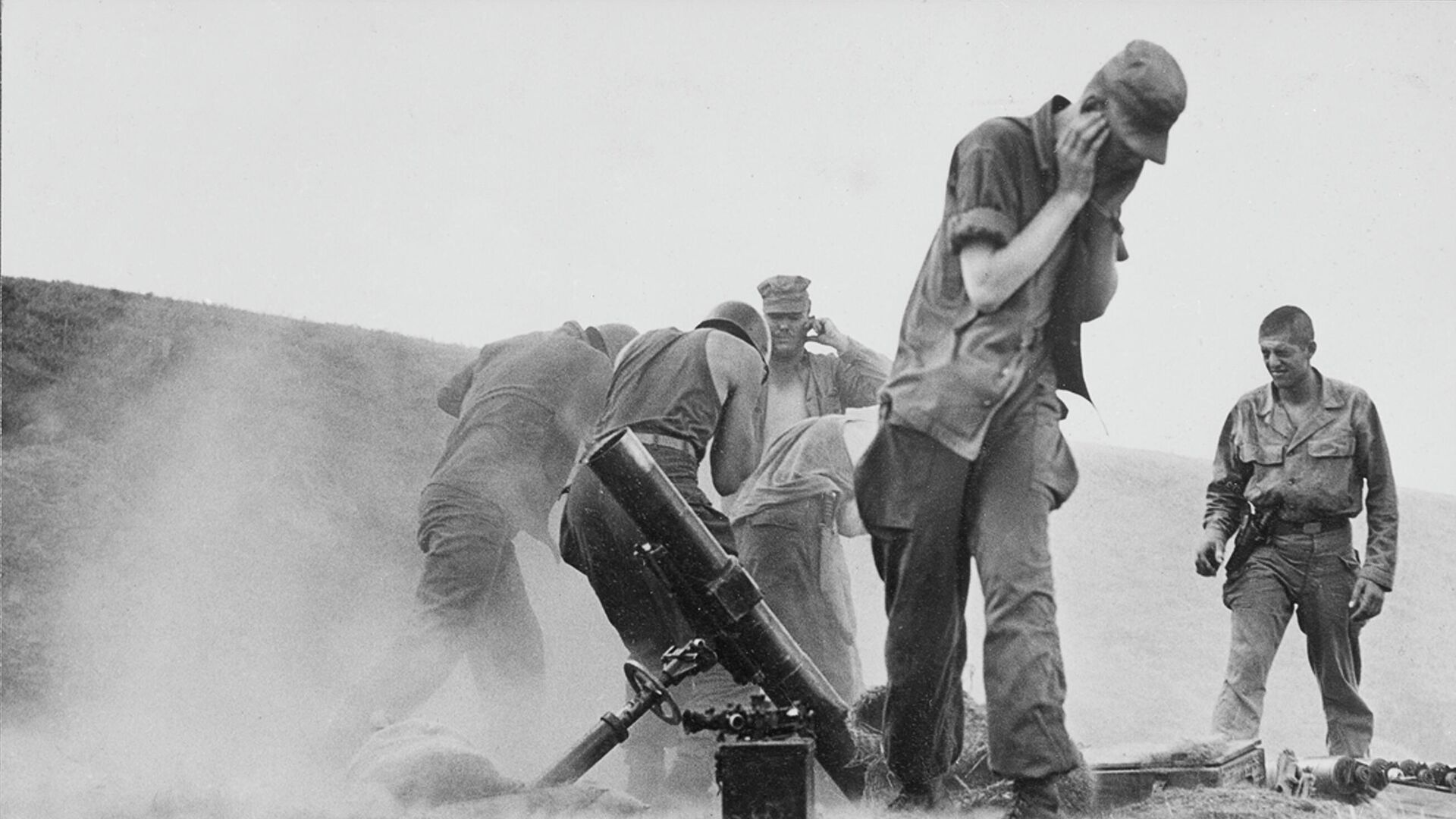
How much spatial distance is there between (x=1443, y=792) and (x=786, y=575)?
262 centimetres

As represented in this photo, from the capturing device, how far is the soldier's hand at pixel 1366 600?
6.58 metres

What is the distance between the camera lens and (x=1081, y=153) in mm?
5090

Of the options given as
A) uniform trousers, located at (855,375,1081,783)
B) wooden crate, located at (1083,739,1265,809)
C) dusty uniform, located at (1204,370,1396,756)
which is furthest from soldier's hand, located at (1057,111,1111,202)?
dusty uniform, located at (1204,370,1396,756)

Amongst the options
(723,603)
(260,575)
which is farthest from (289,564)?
(723,603)

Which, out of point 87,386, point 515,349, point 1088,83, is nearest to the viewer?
point 1088,83

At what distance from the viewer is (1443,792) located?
21.2 ft

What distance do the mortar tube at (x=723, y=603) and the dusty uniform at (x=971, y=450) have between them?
381 millimetres

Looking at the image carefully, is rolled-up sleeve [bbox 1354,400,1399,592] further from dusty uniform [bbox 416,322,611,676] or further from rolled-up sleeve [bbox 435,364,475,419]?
rolled-up sleeve [bbox 435,364,475,419]

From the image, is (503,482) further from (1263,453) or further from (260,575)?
(1263,453)

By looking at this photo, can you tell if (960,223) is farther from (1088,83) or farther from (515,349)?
(515,349)

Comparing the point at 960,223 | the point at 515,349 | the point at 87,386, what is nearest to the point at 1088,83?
the point at 960,223

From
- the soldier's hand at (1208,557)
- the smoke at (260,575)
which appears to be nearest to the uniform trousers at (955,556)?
the soldier's hand at (1208,557)

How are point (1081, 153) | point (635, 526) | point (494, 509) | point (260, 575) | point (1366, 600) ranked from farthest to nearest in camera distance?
point (260, 575), point (494, 509), point (1366, 600), point (635, 526), point (1081, 153)

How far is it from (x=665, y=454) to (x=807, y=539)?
784 millimetres
